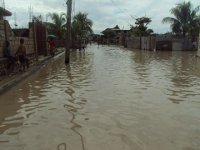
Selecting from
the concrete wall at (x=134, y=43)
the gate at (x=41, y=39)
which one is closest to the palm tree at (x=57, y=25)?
the concrete wall at (x=134, y=43)

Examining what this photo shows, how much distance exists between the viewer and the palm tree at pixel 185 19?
43.9m

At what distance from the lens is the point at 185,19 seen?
44281mm

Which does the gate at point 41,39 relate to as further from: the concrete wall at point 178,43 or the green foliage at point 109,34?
the green foliage at point 109,34

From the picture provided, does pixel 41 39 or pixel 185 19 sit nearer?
pixel 41 39

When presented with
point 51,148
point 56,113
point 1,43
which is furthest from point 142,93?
point 1,43

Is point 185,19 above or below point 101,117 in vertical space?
above

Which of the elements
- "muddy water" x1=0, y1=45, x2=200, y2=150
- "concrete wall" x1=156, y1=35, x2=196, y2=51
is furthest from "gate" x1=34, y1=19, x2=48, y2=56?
"concrete wall" x1=156, y1=35, x2=196, y2=51

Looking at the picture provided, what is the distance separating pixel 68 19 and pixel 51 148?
16363mm

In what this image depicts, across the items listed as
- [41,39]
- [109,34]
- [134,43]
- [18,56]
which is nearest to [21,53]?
[18,56]

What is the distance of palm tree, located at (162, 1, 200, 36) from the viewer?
43906 mm

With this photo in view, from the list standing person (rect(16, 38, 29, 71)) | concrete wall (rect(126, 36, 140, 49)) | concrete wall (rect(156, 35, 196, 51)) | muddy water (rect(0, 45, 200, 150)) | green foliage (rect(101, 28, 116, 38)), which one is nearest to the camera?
muddy water (rect(0, 45, 200, 150))

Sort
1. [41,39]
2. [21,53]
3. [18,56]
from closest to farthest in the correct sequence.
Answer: [18,56]
[21,53]
[41,39]

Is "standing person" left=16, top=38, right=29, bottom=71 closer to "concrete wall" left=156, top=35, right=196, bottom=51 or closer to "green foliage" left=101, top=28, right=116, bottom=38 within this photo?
"concrete wall" left=156, top=35, right=196, bottom=51

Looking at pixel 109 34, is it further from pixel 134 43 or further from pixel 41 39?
pixel 41 39
